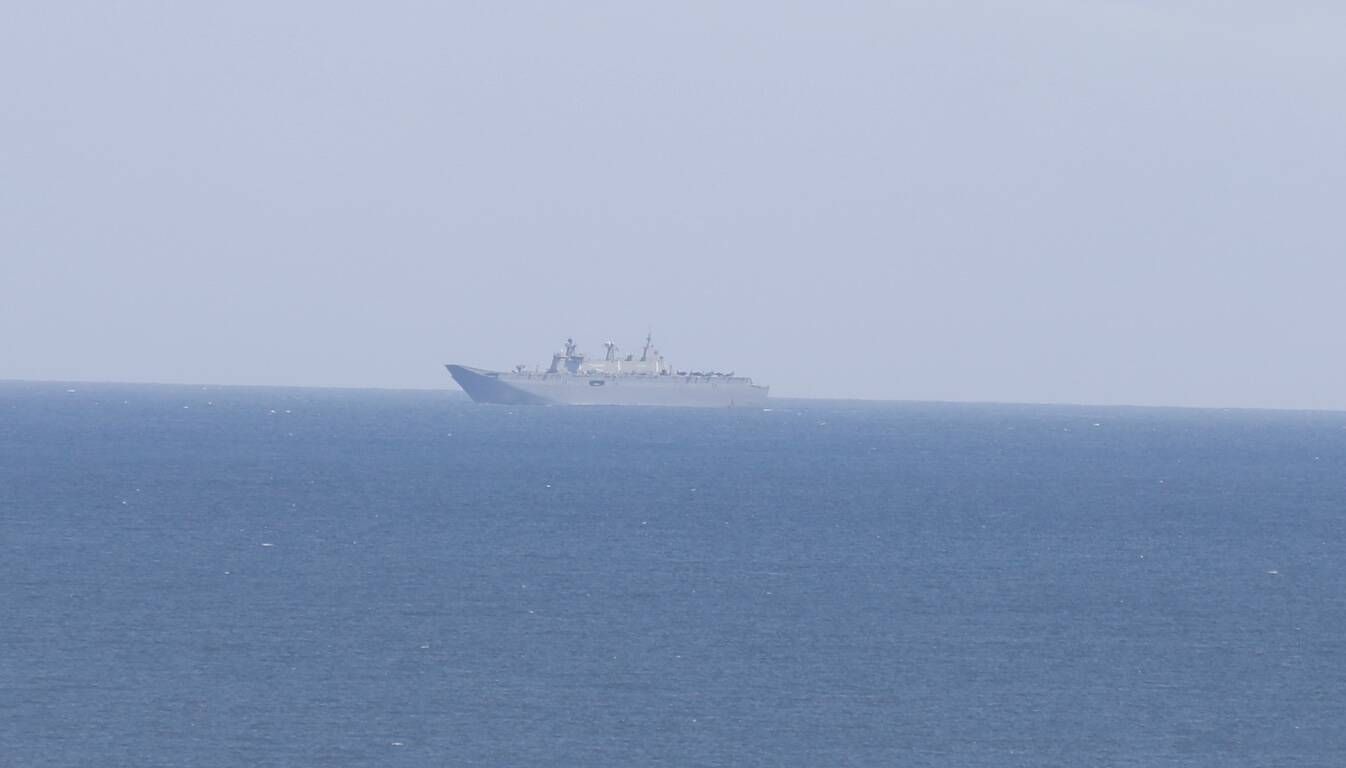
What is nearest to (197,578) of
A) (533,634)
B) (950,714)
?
(533,634)

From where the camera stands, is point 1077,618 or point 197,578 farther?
point 197,578

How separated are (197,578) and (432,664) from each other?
53.4 ft

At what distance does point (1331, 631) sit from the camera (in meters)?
51.0

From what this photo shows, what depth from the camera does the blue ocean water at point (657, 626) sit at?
3678 centimetres

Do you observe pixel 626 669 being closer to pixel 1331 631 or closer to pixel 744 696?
pixel 744 696

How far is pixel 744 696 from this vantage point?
133 feet

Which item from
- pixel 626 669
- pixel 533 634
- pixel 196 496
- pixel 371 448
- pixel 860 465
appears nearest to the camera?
pixel 626 669

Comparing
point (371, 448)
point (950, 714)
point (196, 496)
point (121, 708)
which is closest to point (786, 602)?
point (950, 714)

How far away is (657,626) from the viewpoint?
49.2m

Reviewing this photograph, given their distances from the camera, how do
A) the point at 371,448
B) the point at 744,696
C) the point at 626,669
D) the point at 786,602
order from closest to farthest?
the point at 744,696
the point at 626,669
the point at 786,602
the point at 371,448

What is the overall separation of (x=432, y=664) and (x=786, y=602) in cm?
1431

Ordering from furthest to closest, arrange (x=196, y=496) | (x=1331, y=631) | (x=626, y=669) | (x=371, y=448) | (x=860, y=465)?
(x=371, y=448) < (x=860, y=465) < (x=196, y=496) < (x=1331, y=631) < (x=626, y=669)

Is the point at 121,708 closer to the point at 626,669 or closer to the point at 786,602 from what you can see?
the point at 626,669

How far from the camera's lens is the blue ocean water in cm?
3678
